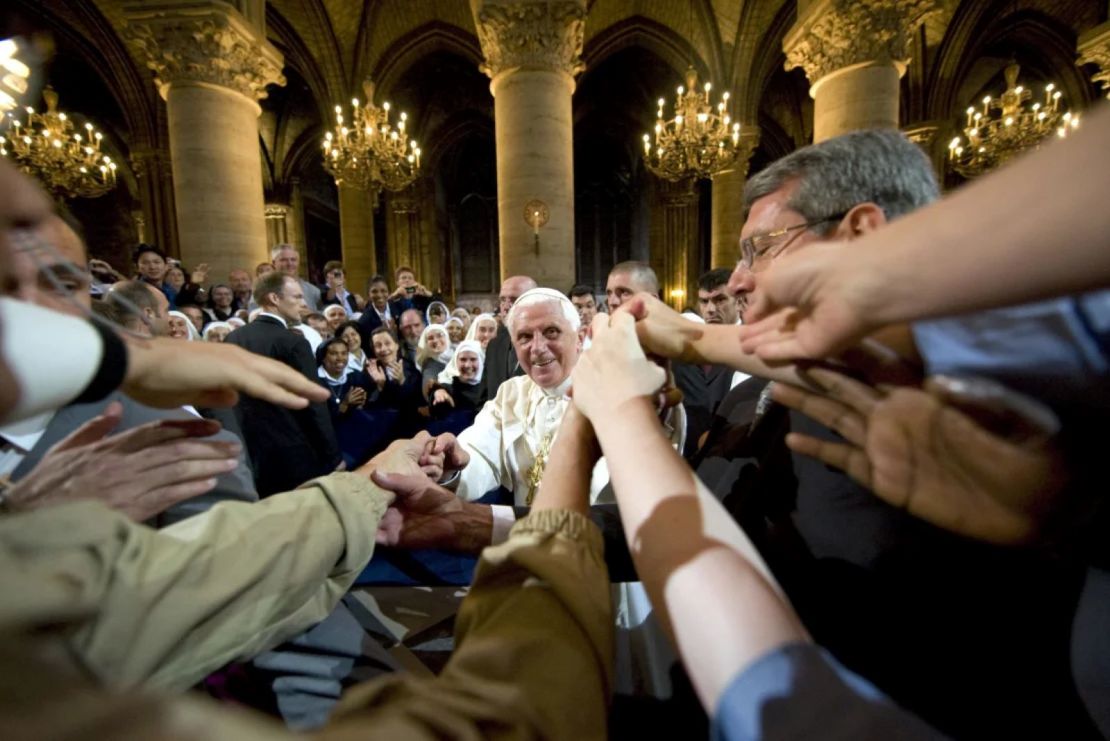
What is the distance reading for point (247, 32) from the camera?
664 cm

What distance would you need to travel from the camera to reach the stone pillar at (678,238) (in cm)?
1697

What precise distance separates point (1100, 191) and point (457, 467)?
203cm

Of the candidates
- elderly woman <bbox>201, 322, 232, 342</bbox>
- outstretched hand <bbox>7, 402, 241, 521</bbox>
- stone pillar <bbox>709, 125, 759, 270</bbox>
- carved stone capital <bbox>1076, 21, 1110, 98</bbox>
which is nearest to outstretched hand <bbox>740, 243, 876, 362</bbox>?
outstretched hand <bbox>7, 402, 241, 521</bbox>

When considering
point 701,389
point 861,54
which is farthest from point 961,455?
point 861,54

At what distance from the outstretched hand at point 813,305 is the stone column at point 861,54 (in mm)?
7198

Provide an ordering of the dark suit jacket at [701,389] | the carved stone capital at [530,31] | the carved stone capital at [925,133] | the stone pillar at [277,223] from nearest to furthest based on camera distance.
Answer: the dark suit jacket at [701,389], the carved stone capital at [530,31], the carved stone capital at [925,133], the stone pillar at [277,223]

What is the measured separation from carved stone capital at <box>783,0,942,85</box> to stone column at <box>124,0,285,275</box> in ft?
25.2

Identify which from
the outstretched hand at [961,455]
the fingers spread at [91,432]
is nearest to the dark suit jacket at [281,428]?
the fingers spread at [91,432]

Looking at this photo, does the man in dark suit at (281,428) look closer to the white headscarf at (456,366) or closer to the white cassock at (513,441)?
the white cassock at (513,441)

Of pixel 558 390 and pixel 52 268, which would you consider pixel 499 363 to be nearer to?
pixel 558 390

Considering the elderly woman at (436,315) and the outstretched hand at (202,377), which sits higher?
the elderly woman at (436,315)

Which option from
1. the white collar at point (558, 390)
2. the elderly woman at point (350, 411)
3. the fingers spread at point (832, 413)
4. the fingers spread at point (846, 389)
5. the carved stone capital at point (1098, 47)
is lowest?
the elderly woman at point (350, 411)

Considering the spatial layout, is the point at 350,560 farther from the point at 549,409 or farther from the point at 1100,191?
the point at 549,409

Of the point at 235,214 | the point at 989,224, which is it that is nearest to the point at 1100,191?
the point at 989,224
